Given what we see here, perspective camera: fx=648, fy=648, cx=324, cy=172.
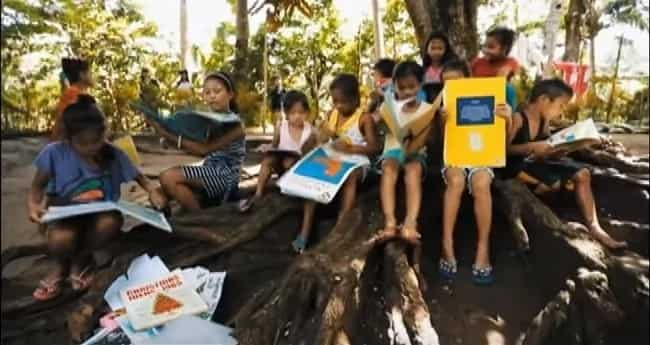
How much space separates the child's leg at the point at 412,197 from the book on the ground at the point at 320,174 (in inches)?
10.1

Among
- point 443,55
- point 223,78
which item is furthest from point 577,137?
point 223,78

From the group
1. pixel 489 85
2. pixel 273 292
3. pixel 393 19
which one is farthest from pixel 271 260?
pixel 393 19

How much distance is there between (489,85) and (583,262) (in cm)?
76

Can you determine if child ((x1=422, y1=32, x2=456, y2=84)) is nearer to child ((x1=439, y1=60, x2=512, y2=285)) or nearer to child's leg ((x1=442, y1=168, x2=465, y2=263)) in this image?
A: child ((x1=439, y1=60, x2=512, y2=285))

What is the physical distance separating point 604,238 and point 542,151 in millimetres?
439

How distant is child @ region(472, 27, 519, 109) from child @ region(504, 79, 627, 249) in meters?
0.43

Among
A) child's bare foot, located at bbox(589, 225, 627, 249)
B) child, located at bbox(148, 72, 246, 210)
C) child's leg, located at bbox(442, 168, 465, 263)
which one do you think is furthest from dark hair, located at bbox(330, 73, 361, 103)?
child's bare foot, located at bbox(589, 225, 627, 249)

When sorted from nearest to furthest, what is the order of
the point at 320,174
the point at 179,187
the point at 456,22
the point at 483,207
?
the point at 483,207
the point at 320,174
the point at 179,187
the point at 456,22

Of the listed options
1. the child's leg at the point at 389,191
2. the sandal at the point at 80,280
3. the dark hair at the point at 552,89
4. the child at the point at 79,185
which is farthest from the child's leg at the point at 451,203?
the sandal at the point at 80,280

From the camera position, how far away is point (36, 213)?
2.52 metres

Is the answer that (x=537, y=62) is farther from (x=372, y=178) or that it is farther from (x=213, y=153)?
(x=213, y=153)

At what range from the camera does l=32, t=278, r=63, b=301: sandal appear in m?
2.69

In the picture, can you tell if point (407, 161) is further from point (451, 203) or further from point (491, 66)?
point (491, 66)

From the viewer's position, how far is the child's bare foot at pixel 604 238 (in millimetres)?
2420
